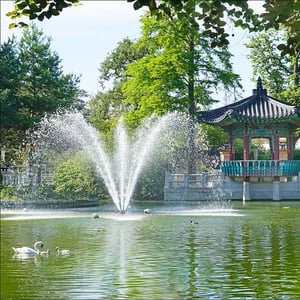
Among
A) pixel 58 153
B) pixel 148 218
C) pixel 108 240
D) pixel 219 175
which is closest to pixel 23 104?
pixel 58 153

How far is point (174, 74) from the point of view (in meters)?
34.1

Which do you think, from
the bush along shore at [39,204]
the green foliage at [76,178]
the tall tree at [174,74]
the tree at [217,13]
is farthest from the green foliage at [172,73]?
the tree at [217,13]

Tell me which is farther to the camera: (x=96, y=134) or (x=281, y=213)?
(x=96, y=134)

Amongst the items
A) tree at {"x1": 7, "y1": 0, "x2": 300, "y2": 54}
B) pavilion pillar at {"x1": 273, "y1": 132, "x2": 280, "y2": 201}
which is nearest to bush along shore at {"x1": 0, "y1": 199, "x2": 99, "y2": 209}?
pavilion pillar at {"x1": 273, "y1": 132, "x2": 280, "y2": 201}

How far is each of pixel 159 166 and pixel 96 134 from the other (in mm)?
3353

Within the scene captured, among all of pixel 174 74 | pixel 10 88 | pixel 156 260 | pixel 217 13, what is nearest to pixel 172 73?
pixel 174 74

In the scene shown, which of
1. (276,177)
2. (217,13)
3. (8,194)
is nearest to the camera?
(217,13)

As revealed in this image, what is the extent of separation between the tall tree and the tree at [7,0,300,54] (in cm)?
2911

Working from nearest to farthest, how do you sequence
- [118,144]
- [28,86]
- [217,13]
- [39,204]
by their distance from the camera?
1. [217,13]
2. [39,204]
3. [118,144]
4. [28,86]

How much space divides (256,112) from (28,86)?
12.8 metres

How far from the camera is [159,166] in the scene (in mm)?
33438

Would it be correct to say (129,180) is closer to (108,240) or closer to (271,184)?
(271,184)

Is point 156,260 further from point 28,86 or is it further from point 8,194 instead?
point 28,86

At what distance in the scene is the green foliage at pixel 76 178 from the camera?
30.1 m
